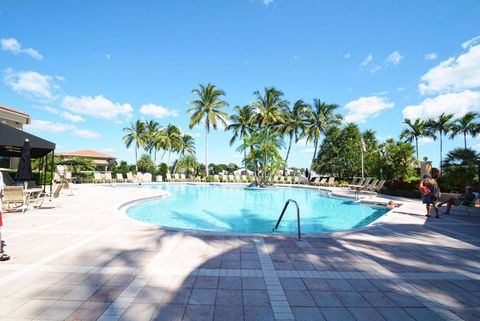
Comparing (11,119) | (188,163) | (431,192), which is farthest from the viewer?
(188,163)

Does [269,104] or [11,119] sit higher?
[269,104]

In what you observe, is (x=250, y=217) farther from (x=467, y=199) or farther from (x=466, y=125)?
(x=466, y=125)

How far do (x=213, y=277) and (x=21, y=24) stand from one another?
55.7 ft

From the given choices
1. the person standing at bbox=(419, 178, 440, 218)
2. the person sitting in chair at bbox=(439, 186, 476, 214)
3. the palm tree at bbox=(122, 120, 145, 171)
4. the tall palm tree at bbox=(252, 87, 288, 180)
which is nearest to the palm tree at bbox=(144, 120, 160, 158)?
the palm tree at bbox=(122, 120, 145, 171)

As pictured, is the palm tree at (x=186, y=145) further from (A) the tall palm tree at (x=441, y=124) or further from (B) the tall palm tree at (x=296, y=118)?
(A) the tall palm tree at (x=441, y=124)

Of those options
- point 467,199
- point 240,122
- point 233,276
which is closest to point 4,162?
point 233,276

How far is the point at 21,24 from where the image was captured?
12250mm

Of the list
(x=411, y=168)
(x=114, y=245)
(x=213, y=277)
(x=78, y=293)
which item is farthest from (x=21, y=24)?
(x=411, y=168)

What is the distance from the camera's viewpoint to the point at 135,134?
40500 mm

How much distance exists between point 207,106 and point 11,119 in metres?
18.7

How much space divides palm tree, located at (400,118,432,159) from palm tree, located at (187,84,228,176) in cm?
2694

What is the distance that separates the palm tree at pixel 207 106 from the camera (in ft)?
98.8

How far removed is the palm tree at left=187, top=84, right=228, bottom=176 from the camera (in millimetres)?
30125

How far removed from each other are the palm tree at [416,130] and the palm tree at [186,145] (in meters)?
36.8
